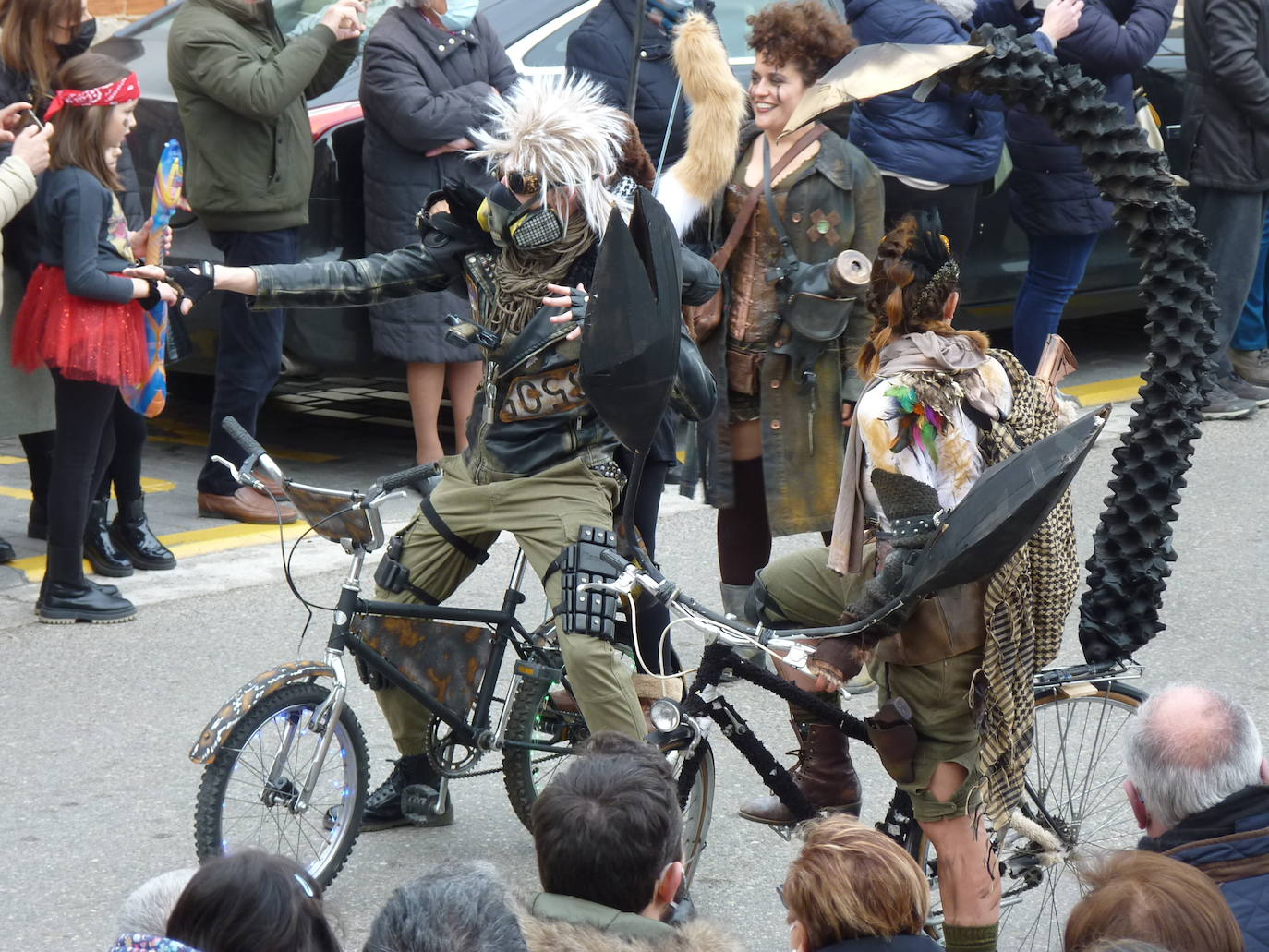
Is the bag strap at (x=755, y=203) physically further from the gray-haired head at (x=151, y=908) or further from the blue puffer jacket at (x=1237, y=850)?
the gray-haired head at (x=151, y=908)

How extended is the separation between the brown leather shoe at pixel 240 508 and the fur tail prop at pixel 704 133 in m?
2.37

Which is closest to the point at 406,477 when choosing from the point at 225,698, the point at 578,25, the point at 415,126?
the point at 225,698

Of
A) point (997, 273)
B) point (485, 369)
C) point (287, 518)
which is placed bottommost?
point (287, 518)

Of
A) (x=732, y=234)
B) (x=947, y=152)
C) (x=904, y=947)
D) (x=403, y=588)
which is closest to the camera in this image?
(x=904, y=947)

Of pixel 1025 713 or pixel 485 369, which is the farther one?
pixel 485 369

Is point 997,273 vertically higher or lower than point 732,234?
lower

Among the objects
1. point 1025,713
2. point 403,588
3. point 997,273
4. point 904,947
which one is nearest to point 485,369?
point 403,588

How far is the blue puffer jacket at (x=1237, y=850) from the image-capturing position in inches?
106

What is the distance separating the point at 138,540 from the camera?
6.24 m

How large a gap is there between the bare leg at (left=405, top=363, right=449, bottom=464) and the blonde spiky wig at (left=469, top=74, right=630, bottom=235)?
3.10 metres

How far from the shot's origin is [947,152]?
285 inches

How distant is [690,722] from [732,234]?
191 centimetres

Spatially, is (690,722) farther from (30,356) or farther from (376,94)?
(376,94)

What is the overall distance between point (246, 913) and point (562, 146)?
7.31 ft
